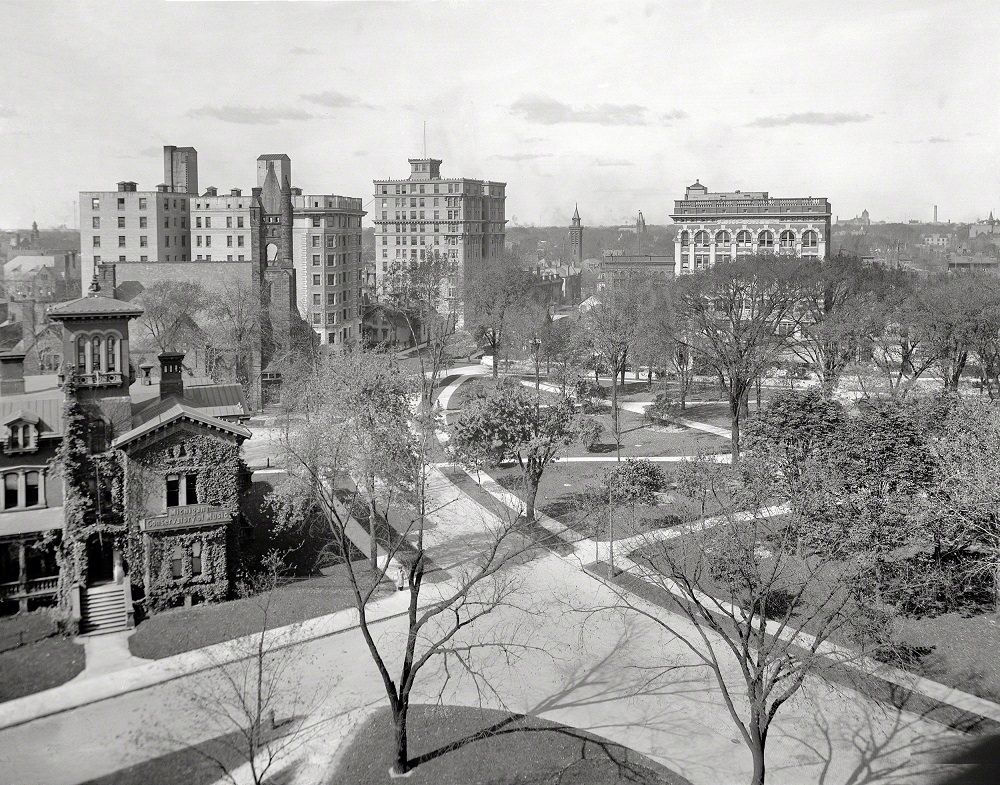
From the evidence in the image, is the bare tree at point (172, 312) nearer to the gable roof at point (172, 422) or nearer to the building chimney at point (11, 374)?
the building chimney at point (11, 374)

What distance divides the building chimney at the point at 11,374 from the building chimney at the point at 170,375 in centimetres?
521

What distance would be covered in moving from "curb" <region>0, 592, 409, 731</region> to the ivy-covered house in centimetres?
368

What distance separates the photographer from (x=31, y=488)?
34.3 m

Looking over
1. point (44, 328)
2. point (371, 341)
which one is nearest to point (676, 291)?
point (371, 341)

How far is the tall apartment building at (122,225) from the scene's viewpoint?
9781 centimetres

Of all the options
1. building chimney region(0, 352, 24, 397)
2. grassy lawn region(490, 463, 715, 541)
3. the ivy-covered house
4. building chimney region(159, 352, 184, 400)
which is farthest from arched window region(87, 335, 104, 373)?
grassy lawn region(490, 463, 715, 541)

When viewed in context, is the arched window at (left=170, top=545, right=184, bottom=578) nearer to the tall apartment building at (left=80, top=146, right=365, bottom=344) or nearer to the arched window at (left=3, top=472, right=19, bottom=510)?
the arched window at (left=3, top=472, right=19, bottom=510)

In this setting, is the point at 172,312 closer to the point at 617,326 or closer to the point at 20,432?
the point at 617,326

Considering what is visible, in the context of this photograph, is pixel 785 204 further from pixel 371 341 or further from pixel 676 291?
pixel 371 341

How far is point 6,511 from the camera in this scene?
34031 mm

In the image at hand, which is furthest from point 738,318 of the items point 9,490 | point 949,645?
point 9,490

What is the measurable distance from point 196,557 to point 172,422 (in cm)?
481

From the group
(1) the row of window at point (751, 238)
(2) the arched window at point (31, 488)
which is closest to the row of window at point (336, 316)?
(1) the row of window at point (751, 238)

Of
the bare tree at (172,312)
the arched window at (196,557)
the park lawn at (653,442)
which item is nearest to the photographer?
the arched window at (196,557)
